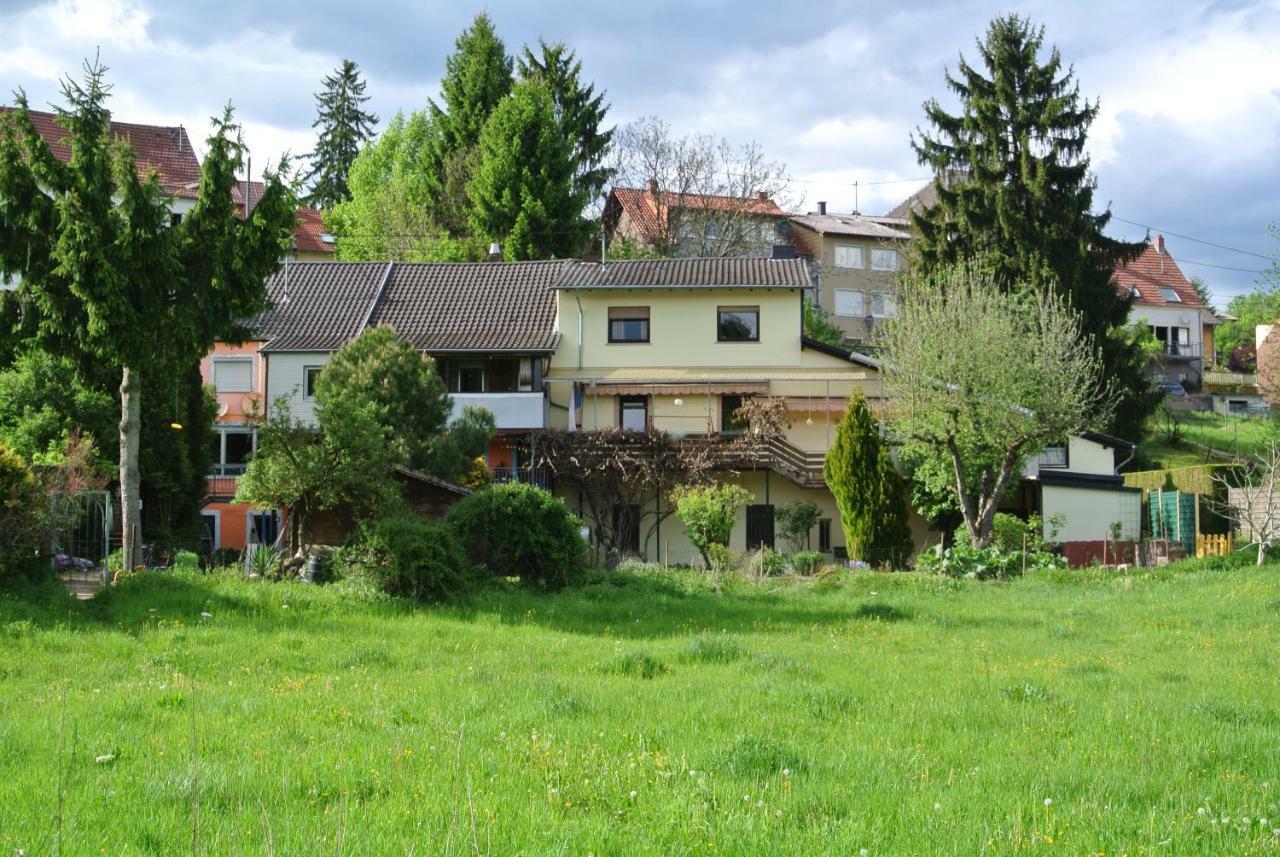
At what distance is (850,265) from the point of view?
6494cm

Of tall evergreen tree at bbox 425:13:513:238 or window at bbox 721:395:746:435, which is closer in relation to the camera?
window at bbox 721:395:746:435

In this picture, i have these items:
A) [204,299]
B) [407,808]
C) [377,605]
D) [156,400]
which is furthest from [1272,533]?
[156,400]

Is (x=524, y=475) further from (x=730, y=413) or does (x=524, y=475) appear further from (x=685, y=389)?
(x=730, y=413)

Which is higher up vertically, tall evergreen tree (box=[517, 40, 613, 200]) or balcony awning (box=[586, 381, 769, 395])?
tall evergreen tree (box=[517, 40, 613, 200])

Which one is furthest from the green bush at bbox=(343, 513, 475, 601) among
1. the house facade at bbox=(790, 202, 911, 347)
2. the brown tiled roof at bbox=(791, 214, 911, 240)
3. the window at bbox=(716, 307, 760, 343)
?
Answer: the brown tiled roof at bbox=(791, 214, 911, 240)

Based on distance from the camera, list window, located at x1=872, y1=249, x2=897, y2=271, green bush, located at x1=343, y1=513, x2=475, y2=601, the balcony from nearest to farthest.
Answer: green bush, located at x1=343, y1=513, x2=475, y2=601 → the balcony → window, located at x1=872, y1=249, x2=897, y2=271

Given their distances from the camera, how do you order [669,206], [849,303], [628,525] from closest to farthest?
[628,525], [669,206], [849,303]

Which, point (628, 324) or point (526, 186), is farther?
point (526, 186)

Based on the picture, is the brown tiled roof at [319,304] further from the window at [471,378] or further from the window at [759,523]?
the window at [759,523]

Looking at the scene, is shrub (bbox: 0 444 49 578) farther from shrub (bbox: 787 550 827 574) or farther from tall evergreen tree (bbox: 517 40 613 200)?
tall evergreen tree (bbox: 517 40 613 200)

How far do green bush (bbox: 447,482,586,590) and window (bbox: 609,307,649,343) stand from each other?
18.1 m

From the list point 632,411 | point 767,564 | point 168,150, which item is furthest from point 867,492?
point 168,150

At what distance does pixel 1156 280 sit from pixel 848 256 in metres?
22.9

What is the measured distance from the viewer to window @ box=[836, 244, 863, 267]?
64812 millimetres
